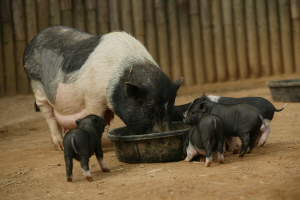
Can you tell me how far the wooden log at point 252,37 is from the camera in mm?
11906

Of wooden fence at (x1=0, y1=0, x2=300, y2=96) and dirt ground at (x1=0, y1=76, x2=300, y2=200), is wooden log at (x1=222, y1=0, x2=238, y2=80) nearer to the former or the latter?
wooden fence at (x1=0, y1=0, x2=300, y2=96)

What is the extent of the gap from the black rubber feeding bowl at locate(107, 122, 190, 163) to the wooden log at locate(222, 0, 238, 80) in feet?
22.8

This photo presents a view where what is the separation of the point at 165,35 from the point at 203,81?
A: 4.94 ft

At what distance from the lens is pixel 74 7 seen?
11562 mm

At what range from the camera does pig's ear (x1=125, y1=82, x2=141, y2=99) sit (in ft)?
18.1

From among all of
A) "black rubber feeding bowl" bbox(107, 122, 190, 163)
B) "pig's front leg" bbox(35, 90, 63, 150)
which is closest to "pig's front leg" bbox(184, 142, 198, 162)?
"black rubber feeding bowl" bbox(107, 122, 190, 163)

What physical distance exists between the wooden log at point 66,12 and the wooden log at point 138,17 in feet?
5.09

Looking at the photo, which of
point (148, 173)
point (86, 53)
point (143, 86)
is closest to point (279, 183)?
point (148, 173)

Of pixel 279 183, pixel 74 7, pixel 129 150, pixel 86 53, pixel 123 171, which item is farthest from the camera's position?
pixel 74 7

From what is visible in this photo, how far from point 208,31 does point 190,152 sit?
718cm

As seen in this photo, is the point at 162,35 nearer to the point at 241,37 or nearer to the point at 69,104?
the point at 241,37

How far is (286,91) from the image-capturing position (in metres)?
9.39

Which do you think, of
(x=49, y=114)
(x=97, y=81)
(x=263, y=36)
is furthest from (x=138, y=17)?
(x=97, y=81)

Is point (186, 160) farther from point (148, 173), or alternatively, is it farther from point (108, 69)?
point (108, 69)
